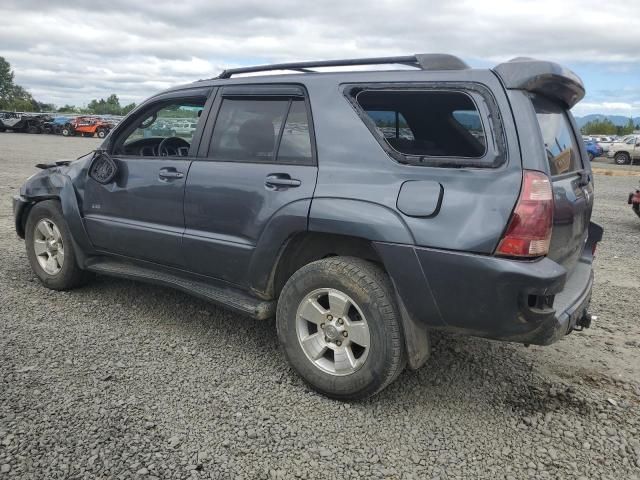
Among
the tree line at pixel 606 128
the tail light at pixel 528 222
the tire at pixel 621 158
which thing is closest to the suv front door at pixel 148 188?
the tail light at pixel 528 222

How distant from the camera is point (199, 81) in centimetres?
404

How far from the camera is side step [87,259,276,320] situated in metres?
3.46

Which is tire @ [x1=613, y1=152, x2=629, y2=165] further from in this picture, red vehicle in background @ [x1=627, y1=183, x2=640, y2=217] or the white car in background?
the white car in background

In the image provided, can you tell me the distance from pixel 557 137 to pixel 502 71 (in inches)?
24.5

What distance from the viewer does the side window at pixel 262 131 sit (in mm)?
3344

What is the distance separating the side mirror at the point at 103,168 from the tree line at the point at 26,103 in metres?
68.0

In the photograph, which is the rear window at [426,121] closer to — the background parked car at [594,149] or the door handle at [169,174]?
the door handle at [169,174]

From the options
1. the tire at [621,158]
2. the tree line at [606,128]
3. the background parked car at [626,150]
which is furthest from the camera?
the tree line at [606,128]

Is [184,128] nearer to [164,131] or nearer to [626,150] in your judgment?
[164,131]

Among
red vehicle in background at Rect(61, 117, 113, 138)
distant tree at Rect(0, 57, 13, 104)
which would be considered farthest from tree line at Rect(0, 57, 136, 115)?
red vehicle in background at Rect(61, 117, 113, 138)

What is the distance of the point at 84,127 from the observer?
130 ft

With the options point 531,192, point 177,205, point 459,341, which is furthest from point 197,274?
point 531,192

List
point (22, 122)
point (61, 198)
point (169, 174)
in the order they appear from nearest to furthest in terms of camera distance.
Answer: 1. point (169, 174)
2. point (61, 198)
3. point (22, 122)

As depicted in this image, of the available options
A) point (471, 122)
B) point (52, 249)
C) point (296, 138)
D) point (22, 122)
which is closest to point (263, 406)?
point (296, 138)
